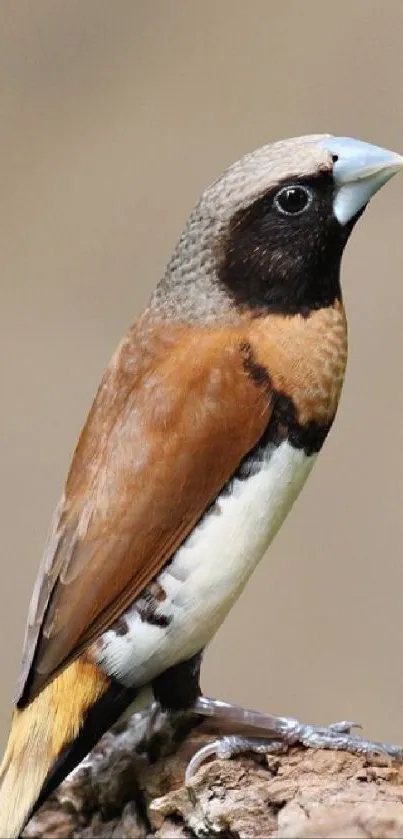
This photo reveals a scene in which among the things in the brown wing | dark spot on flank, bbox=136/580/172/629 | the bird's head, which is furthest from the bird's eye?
dark spot on flank, bbox=136/580/172/629

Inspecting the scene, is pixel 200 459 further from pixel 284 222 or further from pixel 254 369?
pixel 284 222

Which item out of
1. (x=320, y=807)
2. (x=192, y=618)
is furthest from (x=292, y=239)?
(x=320, y=807)

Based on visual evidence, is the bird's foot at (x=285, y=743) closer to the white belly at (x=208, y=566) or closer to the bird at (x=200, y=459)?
the bird at (x=200, y=459)

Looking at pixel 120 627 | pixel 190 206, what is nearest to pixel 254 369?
pixel 120 627

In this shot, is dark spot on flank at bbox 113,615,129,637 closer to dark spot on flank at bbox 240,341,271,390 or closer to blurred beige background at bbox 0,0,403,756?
dark spot on flank at bbox 240,341,271,390

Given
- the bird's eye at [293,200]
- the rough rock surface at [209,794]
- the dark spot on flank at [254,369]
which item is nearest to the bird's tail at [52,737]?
the rough rock surface at [209,794]

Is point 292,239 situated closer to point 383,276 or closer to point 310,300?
point 310,300
